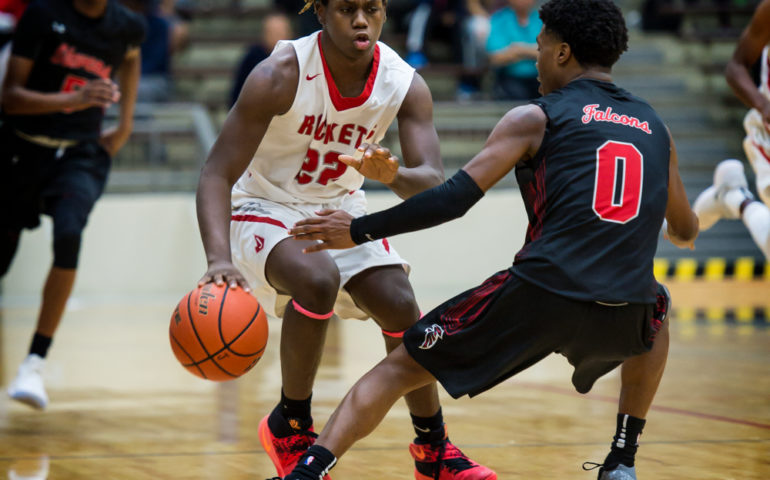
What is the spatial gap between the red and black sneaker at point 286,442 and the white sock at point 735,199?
3284 mm

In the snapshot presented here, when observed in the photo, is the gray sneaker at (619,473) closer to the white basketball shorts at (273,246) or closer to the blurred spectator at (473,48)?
the white basketball shorts at (273,246)

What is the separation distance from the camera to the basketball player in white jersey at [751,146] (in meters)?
5.44

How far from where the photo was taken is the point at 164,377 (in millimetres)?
6230

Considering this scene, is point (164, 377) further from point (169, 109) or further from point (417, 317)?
point (169, 109)

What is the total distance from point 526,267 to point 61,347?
203 inches

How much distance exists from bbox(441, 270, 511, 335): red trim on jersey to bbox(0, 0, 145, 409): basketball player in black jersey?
2.58 meters

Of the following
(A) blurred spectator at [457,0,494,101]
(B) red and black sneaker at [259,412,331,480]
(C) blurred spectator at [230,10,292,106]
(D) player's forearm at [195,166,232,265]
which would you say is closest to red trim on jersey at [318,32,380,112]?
(D) player's forearm at [195,166,232,265]

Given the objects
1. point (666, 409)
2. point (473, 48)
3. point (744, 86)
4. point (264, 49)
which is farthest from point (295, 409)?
point (473, 48)

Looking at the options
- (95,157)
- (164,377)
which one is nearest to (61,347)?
(164,377)

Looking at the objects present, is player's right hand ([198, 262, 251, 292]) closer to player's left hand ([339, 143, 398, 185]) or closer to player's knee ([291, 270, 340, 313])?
player's knee ([291, 270, 340, 313])

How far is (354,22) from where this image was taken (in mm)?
3730

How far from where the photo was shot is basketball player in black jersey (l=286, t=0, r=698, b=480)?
3090mm

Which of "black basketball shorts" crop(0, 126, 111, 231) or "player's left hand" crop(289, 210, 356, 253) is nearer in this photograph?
"player's left hand" crop(289, 210, 356, 253)

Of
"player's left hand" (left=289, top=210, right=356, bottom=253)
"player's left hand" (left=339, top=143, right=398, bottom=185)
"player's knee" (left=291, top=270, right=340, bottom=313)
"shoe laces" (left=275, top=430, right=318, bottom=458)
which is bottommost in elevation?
"shoe laces" (left=275, top=430, right=318, bottom=458)
